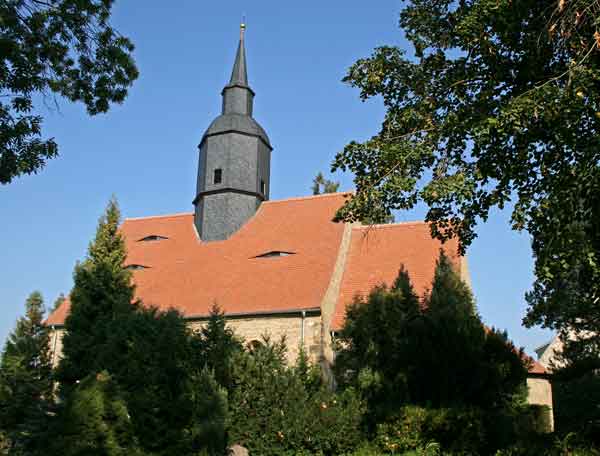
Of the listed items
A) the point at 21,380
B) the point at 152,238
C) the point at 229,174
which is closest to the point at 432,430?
the point at 21,380

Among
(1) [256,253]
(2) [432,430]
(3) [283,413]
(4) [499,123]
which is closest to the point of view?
(4) [499,123]

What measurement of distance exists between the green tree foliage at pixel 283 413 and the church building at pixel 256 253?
4.49m

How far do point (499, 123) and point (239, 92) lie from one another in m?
17.4

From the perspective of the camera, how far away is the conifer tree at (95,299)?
17.3m

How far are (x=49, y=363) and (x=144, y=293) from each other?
401cm

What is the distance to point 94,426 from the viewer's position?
1103 cm

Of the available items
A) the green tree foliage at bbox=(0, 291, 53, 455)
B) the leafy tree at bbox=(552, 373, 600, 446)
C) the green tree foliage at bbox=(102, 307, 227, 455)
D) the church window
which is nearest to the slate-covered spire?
the church window

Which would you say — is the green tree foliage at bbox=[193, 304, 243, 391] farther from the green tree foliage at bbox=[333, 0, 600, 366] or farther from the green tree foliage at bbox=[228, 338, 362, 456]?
the green tree foliage at bbox=[333, 0, 600, 366]

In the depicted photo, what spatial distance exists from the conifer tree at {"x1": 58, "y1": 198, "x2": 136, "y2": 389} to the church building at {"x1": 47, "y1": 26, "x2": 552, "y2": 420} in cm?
249

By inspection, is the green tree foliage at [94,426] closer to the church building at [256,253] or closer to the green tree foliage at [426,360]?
the green tree foliage at [426,360]

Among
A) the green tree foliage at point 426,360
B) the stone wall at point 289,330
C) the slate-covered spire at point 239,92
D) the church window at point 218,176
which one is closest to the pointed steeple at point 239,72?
the slate-covered spire at point 239,92

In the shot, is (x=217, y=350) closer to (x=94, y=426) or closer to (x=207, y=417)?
(x=207, y=417)

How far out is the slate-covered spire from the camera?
80.4ft

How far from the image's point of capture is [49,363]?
62.7 ft
